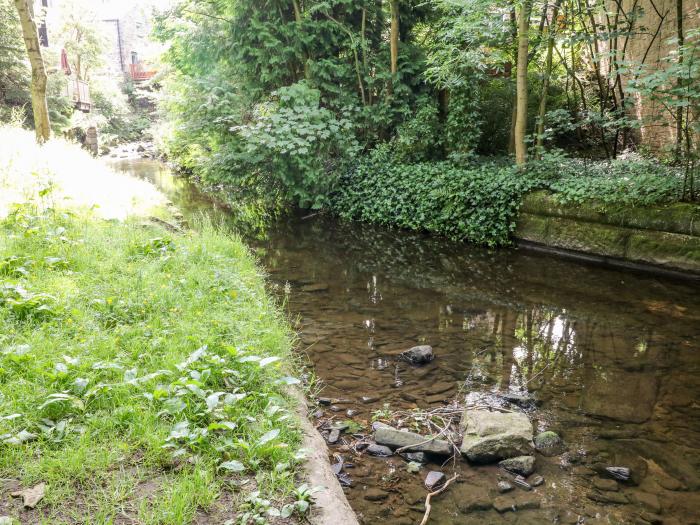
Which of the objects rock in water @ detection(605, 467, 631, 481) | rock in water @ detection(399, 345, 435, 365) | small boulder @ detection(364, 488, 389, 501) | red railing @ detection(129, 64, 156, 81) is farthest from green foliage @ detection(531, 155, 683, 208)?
red railing @ detection(129, 64, 156, 81)

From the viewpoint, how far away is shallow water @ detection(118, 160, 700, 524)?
3115mm

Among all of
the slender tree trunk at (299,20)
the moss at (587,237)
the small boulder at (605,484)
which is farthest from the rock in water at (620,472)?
the slender tree trunk at (299,20)

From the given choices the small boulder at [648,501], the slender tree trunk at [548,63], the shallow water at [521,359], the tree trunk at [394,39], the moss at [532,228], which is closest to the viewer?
the small boulder at [648,501]

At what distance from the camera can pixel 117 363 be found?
3318mm

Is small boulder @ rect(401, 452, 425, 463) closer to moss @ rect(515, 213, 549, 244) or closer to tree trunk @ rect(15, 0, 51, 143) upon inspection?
moss @ rect(515, 213, 549, 244)

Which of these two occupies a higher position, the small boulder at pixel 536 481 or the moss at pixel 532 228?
the moss at pixel 532 228

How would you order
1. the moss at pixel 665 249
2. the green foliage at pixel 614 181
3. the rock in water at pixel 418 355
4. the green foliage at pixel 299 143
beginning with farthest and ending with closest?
1. the green foliage at pixel 299 143
2. the green foliage at pixel 614 181
3. the moss at pixel 665 249
4. the rock in water at pixel 418 355

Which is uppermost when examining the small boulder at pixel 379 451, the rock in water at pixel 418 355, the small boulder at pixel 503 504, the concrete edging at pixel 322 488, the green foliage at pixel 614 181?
the green foliage at pixel 614 181

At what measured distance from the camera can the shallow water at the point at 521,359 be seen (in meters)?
3.12

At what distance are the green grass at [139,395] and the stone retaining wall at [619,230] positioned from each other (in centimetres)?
570

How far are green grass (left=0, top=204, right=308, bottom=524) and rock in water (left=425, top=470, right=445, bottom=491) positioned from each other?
951 mm

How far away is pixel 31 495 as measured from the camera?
2240mm

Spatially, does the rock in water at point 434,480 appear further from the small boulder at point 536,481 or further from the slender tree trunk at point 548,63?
the slender tree trunk at point 548,63

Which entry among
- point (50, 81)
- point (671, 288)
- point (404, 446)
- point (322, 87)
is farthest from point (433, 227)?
point (50, 81)
